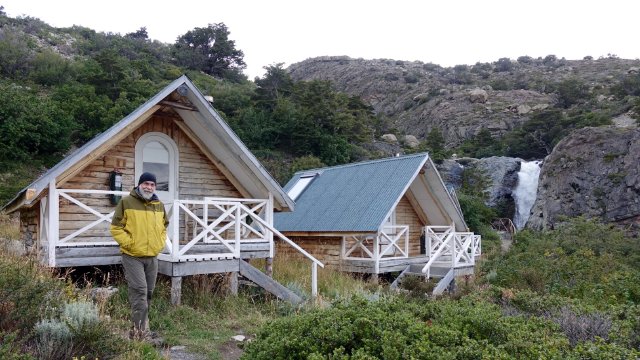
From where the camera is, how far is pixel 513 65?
74250 mm

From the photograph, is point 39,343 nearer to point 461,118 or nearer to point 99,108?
point 99,108

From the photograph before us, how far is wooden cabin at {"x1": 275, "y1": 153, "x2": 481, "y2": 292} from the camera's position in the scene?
14.4 m

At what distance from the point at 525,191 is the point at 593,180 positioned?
7173mm

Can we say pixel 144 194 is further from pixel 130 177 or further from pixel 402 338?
pixel 130 177

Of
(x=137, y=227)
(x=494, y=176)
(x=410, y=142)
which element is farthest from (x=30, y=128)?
(x=410, y=142)

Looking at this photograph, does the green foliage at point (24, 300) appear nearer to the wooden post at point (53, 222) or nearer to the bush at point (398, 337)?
the bush at point (398, 337)

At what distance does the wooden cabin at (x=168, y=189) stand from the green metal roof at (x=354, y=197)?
9.46 feet

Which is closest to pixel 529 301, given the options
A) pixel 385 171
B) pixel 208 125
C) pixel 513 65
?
pixel 208 125

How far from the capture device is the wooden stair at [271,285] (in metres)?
9.28

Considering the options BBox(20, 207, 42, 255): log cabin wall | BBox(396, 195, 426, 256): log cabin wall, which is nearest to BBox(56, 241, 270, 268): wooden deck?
BBox(20, 207, 42, 255): log cabin wall

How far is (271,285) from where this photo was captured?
945 cm

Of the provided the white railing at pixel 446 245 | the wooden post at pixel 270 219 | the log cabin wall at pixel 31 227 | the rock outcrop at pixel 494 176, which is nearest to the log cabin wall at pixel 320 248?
the white railing at pixel 446 245

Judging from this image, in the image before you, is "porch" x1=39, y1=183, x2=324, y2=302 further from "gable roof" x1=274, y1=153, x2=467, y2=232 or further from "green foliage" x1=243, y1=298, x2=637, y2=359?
"green foliage" x1=243, y1=298, x2=637, y2=359

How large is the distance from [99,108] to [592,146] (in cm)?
2410
